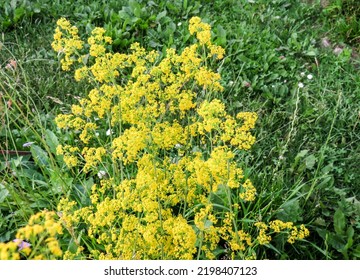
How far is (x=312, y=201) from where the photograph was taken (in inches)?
110

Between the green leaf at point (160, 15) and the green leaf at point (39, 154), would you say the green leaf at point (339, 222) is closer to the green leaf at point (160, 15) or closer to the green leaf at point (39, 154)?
the green leaf at point (39, 154)

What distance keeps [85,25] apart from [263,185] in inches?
87.0

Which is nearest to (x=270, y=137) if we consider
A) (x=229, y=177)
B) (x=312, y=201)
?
(x=312, y=201)

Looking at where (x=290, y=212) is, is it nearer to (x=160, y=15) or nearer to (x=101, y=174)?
(x=101, y=174)

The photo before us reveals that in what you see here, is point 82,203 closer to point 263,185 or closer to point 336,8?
point 263,185

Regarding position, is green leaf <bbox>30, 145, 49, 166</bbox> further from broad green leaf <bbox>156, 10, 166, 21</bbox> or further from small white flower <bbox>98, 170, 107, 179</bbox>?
broad green leaf <bbox>156, 10, 166, 21</bbox>

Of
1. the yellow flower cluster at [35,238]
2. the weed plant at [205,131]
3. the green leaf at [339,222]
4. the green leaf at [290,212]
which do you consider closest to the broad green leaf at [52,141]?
the weed plant at [205,131]

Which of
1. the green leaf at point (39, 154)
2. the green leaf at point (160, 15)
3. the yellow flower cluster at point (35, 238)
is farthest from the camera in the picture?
the green leaf at point (160, 15)

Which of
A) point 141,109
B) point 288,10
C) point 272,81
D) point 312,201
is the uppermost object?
point 141,109

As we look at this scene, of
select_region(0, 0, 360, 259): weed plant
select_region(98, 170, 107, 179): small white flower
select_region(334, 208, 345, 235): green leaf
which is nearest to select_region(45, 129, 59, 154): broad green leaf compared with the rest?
select_region(0, 0, 360, 259): weed plant

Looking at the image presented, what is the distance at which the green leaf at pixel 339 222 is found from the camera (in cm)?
258

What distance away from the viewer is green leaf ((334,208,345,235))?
2577mm

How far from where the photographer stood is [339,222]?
2590 millimetres

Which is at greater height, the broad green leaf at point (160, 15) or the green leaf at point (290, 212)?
the broad green leaf at point (160, 15)
